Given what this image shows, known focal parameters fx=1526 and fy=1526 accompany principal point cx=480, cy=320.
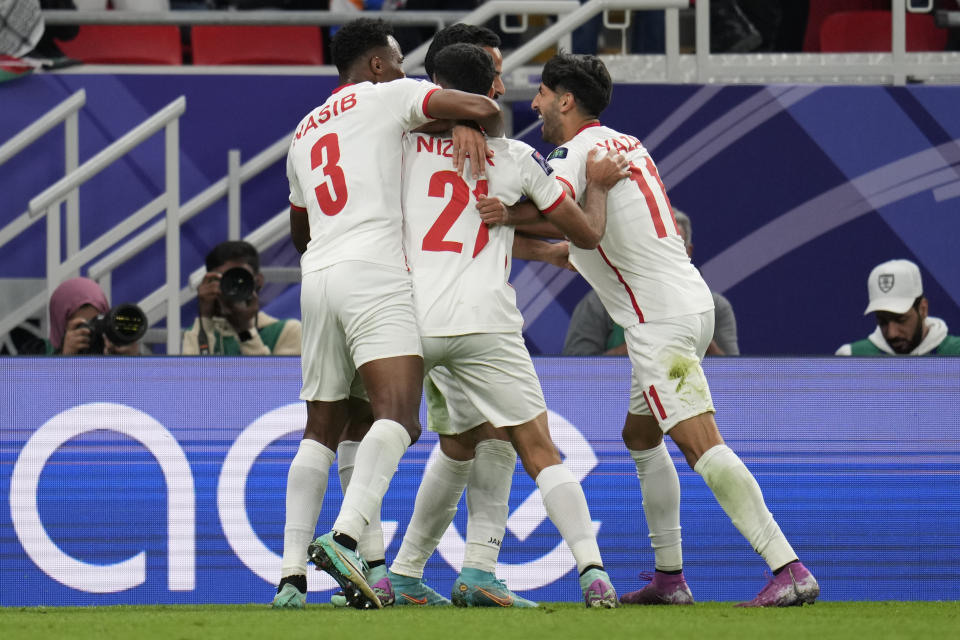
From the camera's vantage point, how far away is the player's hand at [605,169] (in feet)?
17.3

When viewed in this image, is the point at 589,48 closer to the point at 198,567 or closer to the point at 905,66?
the point at 905,66

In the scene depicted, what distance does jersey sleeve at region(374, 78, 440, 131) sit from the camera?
499cm

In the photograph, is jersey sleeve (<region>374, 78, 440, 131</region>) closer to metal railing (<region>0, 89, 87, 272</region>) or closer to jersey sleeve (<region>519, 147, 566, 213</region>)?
jersey sleeve (<region>519, 147, 566, 213</region>)

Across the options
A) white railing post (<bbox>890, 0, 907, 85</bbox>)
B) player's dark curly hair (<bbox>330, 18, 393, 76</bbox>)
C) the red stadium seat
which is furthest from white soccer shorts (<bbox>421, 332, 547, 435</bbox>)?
the red stadium seat

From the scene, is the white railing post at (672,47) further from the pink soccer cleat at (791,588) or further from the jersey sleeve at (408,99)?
the pink soccer cleat at (791,588)

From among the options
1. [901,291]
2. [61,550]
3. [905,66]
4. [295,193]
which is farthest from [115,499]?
[905,66]

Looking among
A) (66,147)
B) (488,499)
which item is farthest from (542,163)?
(66,147)

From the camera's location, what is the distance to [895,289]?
730 centimetres

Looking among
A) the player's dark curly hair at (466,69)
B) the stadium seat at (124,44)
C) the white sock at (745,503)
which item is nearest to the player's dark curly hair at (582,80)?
the player's dark curly hair at (466,69)

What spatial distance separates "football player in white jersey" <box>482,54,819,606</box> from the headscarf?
8.77 ft

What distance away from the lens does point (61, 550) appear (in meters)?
6.00

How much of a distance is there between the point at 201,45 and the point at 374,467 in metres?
5.55

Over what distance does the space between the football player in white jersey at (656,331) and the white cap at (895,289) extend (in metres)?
2.23

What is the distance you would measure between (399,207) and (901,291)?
3183mm
